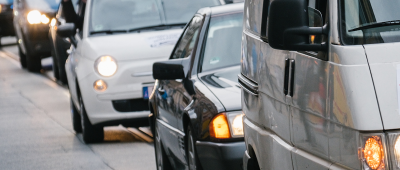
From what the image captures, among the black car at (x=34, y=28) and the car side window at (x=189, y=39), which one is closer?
the car side window at (x=189, y=39)

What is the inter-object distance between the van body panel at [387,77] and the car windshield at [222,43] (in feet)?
11.2

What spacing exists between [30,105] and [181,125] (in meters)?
Answer: 7.59

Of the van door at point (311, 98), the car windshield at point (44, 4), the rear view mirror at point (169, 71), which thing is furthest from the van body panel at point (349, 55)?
the car windshield at point (44, 4)

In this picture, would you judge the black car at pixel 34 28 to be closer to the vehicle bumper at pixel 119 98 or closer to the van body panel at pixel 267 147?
the vehicle bumper at pixel 119 98

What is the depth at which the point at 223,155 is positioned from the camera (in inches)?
219

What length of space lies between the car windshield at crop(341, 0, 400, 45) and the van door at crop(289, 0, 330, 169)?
0.13 meters

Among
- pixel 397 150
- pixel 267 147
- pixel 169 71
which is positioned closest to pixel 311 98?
pixel 397 150

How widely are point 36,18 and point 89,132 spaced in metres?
8.91

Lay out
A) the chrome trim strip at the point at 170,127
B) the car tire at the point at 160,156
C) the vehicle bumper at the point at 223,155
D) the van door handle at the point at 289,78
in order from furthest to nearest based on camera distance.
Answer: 1. the car tire at the point at 160,156
2. the chrome trim strip at the point at 170,127
3. the vehicle bumper at the point at 223,155
4. the van door handle at the point at 289,78

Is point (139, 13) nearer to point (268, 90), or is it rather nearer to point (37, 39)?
point (268, 90)

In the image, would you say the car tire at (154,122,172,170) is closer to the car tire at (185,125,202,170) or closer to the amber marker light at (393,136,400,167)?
the car tire at (185,125,202,170)

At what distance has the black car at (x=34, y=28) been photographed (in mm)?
17984

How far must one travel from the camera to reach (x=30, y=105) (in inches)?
533

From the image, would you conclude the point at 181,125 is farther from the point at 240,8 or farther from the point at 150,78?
the point at 150,78
